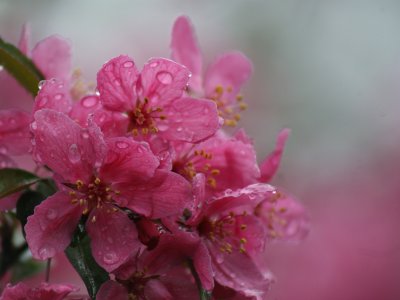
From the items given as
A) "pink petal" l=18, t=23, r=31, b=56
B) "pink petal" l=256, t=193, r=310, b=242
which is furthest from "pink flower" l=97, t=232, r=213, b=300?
"pink petal" l=18, t=23, r=31, b=56

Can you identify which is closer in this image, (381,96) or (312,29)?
(381,96)

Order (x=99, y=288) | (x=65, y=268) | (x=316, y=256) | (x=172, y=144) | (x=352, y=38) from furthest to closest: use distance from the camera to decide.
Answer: (x=352, y=38) < (x=316, y=256) < (x=65, y=268) < (x=172, y=144) < (x=99, y=288)

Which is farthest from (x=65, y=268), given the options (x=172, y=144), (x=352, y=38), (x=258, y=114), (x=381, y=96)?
(x=352, y=38)

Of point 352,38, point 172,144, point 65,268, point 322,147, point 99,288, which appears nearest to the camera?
point 99,288

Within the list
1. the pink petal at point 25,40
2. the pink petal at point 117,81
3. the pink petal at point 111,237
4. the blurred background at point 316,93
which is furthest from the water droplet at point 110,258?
the blurred background at point 316,93

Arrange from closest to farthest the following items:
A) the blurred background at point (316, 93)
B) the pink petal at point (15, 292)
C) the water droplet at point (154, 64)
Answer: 1. the pink petal at point (15, 292)
2. the water droplet at point (154, 64)
3. the blurred background at point (316, 93)

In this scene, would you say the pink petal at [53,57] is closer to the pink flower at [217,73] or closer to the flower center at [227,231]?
the pink flower at [217,73]

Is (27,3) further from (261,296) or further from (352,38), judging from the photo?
(261,296)
